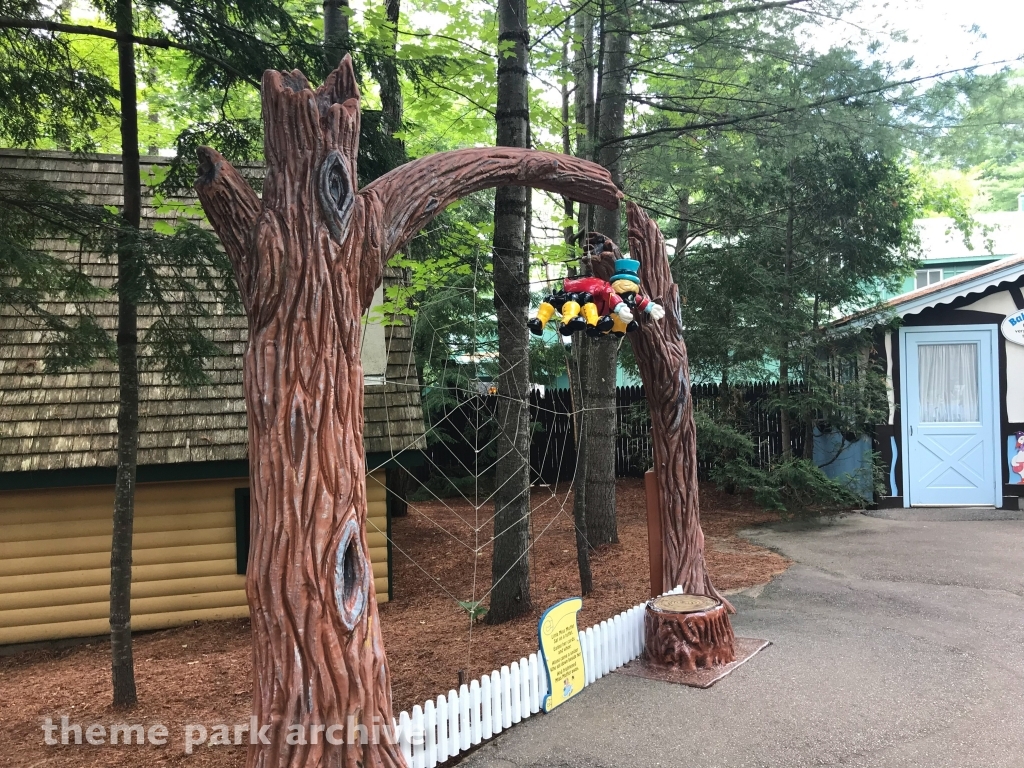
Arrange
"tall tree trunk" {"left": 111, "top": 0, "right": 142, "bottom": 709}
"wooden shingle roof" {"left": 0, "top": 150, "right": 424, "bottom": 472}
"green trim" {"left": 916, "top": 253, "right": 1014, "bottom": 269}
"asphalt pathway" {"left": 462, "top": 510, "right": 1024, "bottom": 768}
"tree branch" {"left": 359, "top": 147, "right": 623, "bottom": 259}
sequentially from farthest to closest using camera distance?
"green trim" {"left": 916, "top": 253, "right": 1014, "bottom": 269}, "wooden shingle roof" {"left": 0, "top": 150, "right": 424, "bottom": 472}, "tall tree trunk" {"left": 111, "top": 0, "right": 142, "bottom": 709}, "asphalt pathway" {"left": 462, "top": 510, "right": 1024, "bottom": 768}, "tree branch" {"left": 359, "top": 147, "right": 623, "bottom": 259}

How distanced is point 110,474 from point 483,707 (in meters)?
4.64

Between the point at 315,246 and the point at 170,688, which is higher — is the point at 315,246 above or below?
above

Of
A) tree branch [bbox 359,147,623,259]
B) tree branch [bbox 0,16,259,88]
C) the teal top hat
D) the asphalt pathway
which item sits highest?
tree branch [bbox 0,16,259,88]

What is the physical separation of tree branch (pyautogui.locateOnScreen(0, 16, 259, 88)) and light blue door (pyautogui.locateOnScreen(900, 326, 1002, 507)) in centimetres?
1028

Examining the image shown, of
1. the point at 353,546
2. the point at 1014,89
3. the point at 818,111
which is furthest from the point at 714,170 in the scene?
the point at 353,546

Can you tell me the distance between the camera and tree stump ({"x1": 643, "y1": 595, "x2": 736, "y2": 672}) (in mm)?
4883

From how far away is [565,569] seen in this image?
819 centimetres

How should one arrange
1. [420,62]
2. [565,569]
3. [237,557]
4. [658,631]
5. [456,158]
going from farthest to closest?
[565,569] → [237,557] → [420,62] → [658,631] → [456,158]

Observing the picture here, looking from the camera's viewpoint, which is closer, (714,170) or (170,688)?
(170,688)

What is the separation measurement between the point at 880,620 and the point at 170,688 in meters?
5.56

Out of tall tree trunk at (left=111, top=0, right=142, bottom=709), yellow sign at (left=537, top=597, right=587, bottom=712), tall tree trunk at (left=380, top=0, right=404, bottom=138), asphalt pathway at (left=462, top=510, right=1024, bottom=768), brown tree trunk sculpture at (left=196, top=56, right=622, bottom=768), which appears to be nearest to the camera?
brown tree trunk sculpture at (left=196, top=56, right=622, bottom=768)

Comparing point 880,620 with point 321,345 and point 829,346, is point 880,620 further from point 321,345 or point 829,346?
point 829,346

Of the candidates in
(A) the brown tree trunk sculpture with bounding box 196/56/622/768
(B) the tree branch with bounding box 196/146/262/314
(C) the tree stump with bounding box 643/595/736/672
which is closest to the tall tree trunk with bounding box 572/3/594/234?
(C) the tree stump with bounding box 643/595/736/672

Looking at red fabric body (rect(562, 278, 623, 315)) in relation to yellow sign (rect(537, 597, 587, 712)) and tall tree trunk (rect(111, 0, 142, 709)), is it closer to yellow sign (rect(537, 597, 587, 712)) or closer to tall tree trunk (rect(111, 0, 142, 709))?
yellow sign (rect(537, 597, 587, 712))
